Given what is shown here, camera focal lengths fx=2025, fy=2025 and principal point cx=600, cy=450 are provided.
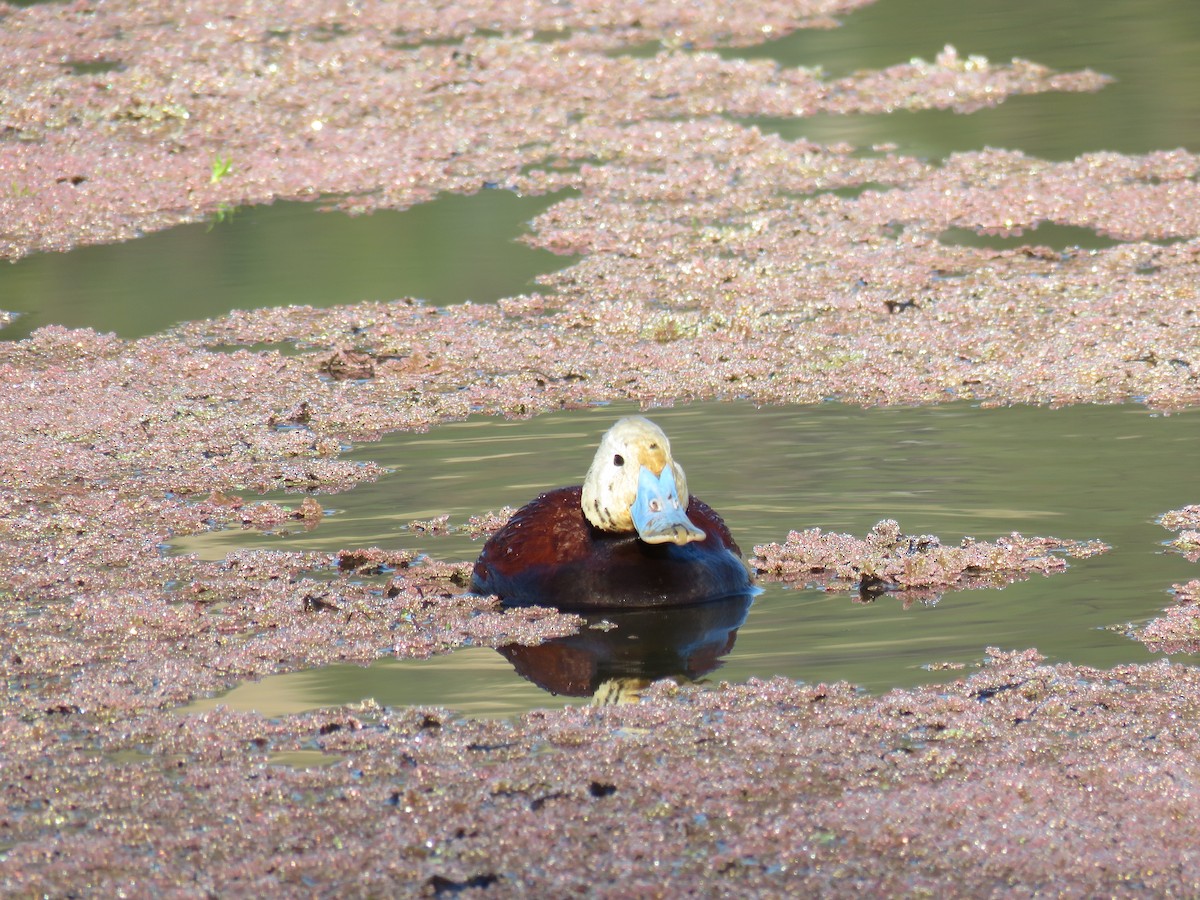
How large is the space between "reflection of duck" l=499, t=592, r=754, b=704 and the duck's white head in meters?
0.29

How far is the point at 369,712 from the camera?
602 cm

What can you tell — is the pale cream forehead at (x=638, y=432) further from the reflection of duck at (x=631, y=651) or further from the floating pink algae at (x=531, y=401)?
the floating pink algae at (x=531, y=401)

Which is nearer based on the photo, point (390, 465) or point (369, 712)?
point (369, 712)

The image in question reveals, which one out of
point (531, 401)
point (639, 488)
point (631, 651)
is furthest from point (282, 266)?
point (631, 651)

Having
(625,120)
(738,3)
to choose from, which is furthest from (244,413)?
(738,3)

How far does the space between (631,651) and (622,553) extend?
0.60 metres

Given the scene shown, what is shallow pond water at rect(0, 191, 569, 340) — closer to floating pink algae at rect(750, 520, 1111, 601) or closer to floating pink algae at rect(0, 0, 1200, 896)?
floating pink algae at rect(0, 0, 1200, 896)

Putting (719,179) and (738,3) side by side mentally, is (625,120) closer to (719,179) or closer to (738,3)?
(719,179)

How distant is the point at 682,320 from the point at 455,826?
682 cm

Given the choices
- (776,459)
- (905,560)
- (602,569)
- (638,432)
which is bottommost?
(776,459)

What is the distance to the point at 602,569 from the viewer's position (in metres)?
7.28

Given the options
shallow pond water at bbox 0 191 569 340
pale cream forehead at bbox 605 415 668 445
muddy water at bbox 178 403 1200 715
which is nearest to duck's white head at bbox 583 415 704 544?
pale cream forehead at bbox 605 415 668 445

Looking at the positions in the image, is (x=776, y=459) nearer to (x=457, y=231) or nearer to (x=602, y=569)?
→ (x=602, y=569)

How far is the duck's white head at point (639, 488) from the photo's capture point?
23.1 feet
